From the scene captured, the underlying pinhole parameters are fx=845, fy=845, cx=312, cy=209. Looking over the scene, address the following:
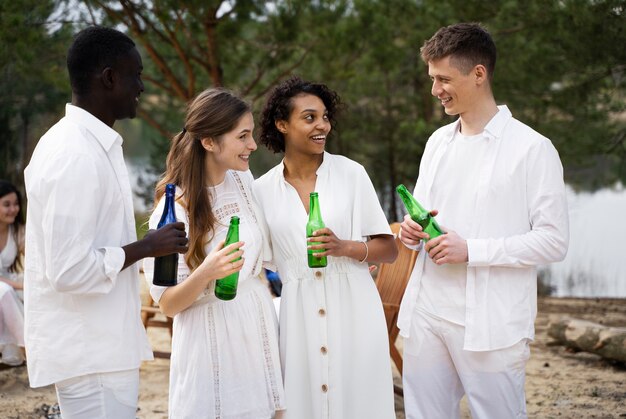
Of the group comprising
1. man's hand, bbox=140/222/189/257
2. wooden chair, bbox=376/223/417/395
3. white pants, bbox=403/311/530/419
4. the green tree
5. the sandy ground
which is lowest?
the sandy ground

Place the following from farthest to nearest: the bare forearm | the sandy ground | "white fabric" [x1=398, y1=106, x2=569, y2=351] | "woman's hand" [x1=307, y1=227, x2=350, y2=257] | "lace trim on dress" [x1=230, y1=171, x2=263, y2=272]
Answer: the sandy ground → the bare forearm → "lace trim on dress" [x1=230, y1=171, x2=263, y2=272] → "woman's hand" [x1=307, y1=227, x2=350, y2=257] → "white fabric" [x1=398, y1=106, x2=569, y2=351]

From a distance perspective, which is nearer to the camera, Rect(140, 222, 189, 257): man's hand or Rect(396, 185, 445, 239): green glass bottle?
Rect(140, 222, 189, 257): man's hand

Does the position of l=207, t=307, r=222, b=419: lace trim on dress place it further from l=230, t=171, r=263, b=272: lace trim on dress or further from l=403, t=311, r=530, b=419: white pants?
l=403, t=311, r=530, b=419: white pants

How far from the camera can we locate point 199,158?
3625 millimetres

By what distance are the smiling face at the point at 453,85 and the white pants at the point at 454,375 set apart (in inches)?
35.6

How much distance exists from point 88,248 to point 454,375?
1733 millimetres

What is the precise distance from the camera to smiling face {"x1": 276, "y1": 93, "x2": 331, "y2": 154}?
3809 mm

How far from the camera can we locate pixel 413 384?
12.0 ft

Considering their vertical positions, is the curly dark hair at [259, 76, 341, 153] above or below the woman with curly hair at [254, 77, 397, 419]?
above

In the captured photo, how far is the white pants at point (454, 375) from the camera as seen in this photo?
11.3ft

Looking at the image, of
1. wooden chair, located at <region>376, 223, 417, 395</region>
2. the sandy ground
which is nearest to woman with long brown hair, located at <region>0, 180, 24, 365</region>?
the sandy ground

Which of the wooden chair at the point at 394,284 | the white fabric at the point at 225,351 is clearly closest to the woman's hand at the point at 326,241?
the white fabric at the point at 225,351

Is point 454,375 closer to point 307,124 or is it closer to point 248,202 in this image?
point 248,202

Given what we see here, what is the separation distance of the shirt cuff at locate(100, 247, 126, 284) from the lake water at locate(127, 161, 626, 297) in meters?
10.6
